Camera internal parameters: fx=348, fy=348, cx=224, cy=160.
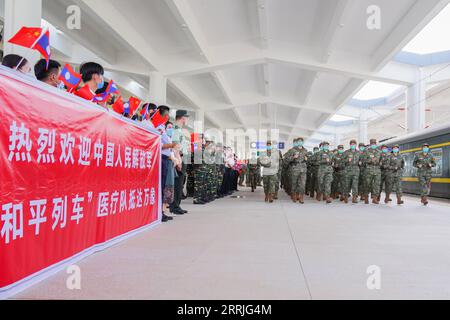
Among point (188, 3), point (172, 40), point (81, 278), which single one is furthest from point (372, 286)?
point (172, 40)

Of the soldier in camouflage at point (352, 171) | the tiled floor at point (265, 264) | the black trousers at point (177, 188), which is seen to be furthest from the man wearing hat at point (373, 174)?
the black trousers at point (177, 188)

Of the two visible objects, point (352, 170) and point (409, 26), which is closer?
point (352, 170)

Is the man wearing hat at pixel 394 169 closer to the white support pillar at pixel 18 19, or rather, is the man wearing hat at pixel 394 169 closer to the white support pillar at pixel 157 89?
the white support pillar at pixel 157 89

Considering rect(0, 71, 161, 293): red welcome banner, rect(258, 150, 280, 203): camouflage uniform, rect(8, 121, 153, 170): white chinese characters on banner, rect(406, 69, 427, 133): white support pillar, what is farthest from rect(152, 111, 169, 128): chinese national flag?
rect(406, 69, 427, 133): white support pillar

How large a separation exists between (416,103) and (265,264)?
1373cm

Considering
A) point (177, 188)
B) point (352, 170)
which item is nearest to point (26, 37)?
point (177, 188)

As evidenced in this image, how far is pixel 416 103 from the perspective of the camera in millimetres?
13914

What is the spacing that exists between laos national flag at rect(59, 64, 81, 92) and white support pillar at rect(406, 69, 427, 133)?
13.9 metres

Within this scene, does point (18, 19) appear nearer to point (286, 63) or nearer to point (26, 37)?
point (26, 37)


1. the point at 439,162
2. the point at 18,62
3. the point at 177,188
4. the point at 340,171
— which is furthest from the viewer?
the point at 439,162

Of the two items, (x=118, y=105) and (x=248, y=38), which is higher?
(x=248, y=38)

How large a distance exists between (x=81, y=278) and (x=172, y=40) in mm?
9912

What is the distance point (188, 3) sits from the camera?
8.84 metres
